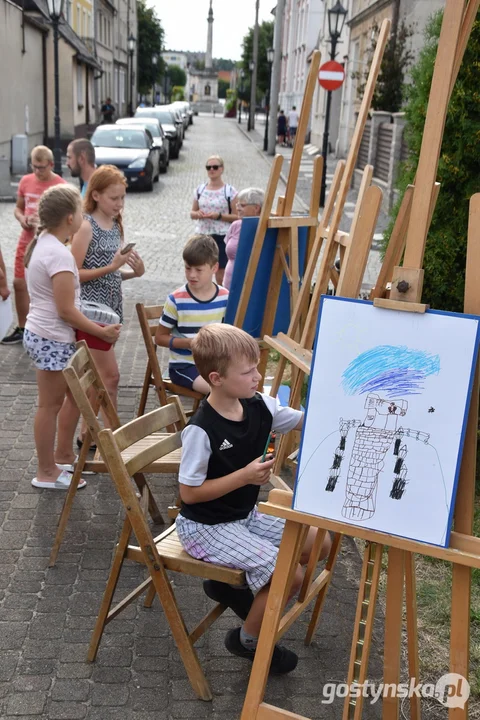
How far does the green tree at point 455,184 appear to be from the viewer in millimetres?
5191

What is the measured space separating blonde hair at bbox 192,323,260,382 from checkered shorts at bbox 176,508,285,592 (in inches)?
24.6

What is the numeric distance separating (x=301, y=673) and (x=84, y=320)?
232 centimetres

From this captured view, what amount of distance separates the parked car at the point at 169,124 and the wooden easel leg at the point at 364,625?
89.3ft

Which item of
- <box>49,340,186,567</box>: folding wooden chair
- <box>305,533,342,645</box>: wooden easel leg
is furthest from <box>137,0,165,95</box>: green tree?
<box>305,533,342,645</box>: wooden easel leg

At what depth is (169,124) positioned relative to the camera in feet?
98.2

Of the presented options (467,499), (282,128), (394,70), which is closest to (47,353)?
(467,499)

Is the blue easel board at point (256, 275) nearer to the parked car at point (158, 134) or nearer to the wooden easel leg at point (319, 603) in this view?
the wooden easel leg at point (319, 603)

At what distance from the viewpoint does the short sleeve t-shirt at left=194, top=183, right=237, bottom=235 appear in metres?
8.18

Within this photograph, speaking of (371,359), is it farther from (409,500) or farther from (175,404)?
(175,404)

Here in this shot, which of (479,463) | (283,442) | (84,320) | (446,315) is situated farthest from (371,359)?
(479,463)

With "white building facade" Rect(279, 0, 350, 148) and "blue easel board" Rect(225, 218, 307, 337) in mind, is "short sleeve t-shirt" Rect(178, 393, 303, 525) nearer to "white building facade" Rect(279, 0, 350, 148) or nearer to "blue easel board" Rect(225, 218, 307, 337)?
"blue easel board" Rect(225, 218, 307, 337)

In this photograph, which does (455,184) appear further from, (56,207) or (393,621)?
(393,621)

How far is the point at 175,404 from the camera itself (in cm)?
391

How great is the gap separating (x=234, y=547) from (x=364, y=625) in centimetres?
61
